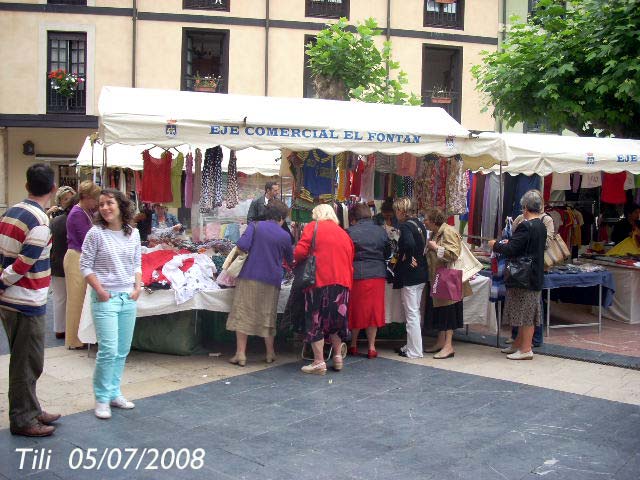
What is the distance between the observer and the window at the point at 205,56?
62.3 ft

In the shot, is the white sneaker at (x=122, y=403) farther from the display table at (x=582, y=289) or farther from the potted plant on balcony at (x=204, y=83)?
the potted plant on balcony at (x=204, y=83)

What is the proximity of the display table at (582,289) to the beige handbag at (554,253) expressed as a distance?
18 centimetres

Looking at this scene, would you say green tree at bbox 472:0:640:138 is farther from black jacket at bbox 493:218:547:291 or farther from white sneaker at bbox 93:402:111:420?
white sneaker at bbox 93:402:111:420

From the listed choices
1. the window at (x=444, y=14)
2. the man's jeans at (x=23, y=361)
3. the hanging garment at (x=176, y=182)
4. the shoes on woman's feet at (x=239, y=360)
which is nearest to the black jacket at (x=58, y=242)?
the hanging garment at (x=176, y=182)

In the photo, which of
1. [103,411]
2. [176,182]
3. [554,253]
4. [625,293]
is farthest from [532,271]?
[176,182]

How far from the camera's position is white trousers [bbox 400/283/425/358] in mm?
7266

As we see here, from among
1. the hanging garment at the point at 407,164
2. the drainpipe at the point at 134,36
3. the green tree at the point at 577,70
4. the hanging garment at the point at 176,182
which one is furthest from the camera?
the drainpipe at the point at 134,36

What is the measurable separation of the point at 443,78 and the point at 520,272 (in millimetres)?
15098

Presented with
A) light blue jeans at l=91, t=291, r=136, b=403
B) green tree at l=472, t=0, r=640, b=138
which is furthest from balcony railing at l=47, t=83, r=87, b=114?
light blue jeans at l=91, t=291, r=136, b=403

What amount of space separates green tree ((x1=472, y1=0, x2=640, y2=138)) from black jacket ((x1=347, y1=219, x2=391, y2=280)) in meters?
6.20

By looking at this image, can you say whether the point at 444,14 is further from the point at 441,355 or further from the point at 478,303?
the point at 441,355

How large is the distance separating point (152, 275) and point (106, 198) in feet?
6.35

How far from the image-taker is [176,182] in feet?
30.7

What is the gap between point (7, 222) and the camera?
4.39 m
